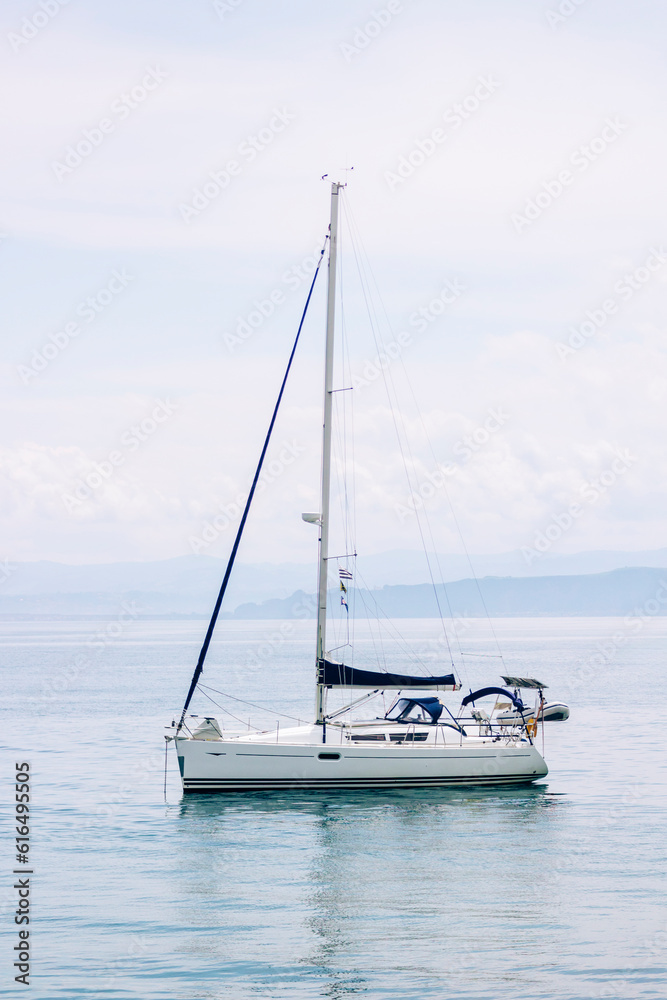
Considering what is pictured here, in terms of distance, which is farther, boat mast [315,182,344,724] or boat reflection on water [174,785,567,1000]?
boat mast [315,182,344,724]

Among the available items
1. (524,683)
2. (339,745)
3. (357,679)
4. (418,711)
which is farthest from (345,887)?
(524,683)

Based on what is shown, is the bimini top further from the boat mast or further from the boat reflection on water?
the boat mast

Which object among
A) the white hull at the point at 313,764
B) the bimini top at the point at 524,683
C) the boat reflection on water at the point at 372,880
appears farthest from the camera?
the bimini top at the point at 524,683

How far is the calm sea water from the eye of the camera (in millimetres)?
18719

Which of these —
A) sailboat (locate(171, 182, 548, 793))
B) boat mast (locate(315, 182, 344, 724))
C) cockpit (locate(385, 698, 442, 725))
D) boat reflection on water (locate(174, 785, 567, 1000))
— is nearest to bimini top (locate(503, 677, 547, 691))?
sailboat (locate(171, 182, 548, 793))

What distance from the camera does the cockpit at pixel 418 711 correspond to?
3619 cm

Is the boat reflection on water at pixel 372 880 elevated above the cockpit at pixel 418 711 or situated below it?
below

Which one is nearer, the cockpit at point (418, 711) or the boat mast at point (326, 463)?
the boat mast at point (326, 463)

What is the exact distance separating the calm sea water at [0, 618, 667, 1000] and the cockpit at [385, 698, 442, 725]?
2.66 meters

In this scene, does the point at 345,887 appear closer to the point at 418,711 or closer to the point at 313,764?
the point at 313,764

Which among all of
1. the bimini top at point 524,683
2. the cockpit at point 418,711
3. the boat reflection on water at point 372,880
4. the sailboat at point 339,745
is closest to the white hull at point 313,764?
the sailboat at point 339,745

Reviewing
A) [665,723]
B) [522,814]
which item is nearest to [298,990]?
[522,814]

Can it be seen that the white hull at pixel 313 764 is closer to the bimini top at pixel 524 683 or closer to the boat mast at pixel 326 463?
the boat mast at pixel 326 463

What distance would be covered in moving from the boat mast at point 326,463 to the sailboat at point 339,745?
3cm
